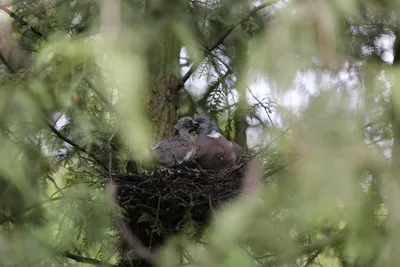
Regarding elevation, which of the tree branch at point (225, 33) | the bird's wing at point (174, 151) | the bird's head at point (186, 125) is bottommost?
the bird's wing at point (174, 151)

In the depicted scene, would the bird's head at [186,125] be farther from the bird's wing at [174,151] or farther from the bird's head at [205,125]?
the bird's wing at [174,151]

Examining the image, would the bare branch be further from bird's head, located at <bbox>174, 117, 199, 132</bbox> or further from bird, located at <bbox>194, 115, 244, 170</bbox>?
bird's head, located at <bbox>174, 117, 199, 132</bbox>

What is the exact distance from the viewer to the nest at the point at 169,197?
4.38 meters

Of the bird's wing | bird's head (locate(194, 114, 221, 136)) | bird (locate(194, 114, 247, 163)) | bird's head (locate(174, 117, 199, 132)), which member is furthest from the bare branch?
bird's head (locate(194, 114, 221, 136))

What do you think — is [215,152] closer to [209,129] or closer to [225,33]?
[209,129]

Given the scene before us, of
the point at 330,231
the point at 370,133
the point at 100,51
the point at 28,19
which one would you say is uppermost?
the point at 28,19

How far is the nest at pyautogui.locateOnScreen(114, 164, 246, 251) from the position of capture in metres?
4.38

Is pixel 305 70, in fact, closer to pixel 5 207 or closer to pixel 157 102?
pixel 5 207

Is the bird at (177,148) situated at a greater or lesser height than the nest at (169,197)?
greater

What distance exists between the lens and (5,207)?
371 cm

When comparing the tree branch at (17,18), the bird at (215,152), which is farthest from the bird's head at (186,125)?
the tree branch at (17,18)

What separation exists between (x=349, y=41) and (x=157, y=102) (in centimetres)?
186

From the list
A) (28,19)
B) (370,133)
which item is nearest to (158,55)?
(370,133)

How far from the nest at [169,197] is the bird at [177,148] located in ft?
1.22
